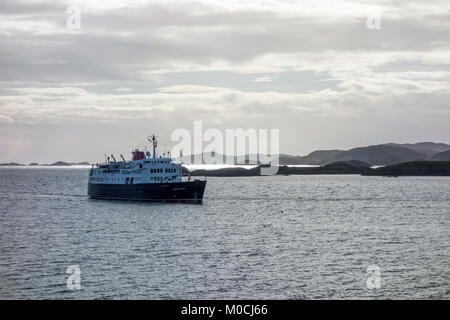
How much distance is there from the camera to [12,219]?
78.6 metres

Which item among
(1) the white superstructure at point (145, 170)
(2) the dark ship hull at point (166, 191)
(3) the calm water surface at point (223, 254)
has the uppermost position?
(1) the white superstructure at point (145, 170)

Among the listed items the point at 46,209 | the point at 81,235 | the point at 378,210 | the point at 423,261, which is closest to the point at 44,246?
the point at 81,235

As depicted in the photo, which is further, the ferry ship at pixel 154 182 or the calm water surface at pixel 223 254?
the ferry ship at pixel 154 182

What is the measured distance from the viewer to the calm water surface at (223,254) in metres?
34.3

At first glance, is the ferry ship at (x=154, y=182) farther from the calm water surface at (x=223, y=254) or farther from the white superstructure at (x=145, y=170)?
the calm water surface at (x=223, y=254)

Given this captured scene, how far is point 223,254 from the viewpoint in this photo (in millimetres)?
46375

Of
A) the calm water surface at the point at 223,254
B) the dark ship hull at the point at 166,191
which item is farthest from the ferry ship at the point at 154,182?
the calm water surface at the point at 223,254

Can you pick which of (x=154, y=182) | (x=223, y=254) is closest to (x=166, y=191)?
(x=154, y=182)

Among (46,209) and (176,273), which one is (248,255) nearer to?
(176,273)

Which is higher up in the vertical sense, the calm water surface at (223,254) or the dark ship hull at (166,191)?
the dark ship hull at (166,191)

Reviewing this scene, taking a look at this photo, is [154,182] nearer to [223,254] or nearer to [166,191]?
[166,191]

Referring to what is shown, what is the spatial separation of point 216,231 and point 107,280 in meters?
26.4

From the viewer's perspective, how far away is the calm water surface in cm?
3428
